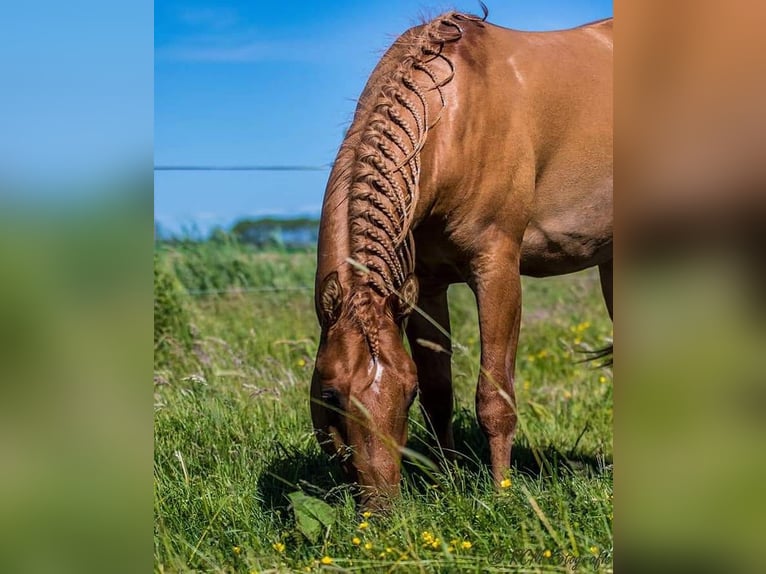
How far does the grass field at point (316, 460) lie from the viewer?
230cm

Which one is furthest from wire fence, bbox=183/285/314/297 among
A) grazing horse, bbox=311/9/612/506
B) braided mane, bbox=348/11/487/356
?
braided mane, bbox=348/11/487/356

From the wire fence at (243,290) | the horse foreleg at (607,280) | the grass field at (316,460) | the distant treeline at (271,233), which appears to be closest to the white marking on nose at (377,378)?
the grass field at (316,460)

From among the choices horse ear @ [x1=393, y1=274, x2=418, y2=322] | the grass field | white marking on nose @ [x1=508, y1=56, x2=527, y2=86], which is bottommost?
the grass field

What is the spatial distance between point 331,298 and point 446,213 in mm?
719

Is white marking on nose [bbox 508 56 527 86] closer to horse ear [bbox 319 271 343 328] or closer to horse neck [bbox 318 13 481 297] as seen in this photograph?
horse neck [bbox 318 13 481 297]

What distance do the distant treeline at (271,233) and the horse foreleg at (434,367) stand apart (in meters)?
4.12

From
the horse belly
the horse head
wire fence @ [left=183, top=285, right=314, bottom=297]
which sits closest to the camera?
the horse head

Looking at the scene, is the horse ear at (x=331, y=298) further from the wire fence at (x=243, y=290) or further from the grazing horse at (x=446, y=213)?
the wire fence at (x=243, y=290)

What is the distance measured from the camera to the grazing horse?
2617 millimetres
